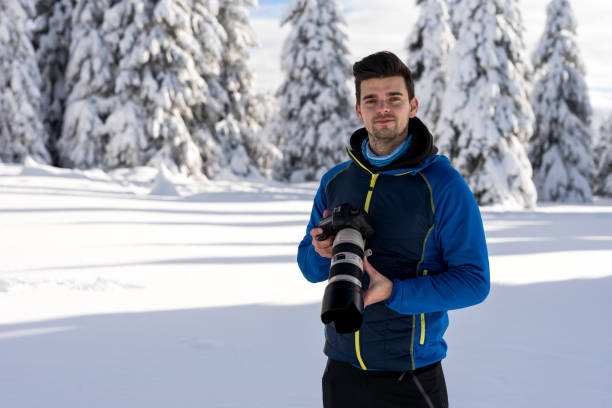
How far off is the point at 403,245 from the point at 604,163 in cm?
3619

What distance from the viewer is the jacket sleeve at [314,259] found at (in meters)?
1.97

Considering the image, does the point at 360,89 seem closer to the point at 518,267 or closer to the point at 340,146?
the point at 518,267

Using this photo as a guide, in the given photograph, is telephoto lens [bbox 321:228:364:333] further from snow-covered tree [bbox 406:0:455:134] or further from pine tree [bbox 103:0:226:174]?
snow-covered tree [bbox 406:0:455:134]

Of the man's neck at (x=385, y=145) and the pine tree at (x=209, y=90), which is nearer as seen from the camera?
the man's neck at (x=385, y=145)

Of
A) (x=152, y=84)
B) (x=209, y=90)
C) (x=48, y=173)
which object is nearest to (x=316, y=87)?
(x=209, y=90)

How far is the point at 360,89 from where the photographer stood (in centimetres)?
188

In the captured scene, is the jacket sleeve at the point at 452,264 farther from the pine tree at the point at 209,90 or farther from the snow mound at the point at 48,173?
the pine tree at the point at 209,90

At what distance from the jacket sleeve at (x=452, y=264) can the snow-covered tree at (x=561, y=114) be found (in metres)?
26.4

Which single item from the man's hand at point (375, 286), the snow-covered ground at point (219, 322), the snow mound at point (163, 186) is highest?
the man's hand at point (375, 286)

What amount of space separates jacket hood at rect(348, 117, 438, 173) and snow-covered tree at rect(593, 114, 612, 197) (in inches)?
1310

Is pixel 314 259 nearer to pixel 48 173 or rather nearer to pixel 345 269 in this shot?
pixel 345 269

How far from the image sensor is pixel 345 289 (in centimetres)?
145

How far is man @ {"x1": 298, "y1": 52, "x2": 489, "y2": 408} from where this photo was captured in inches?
67.7

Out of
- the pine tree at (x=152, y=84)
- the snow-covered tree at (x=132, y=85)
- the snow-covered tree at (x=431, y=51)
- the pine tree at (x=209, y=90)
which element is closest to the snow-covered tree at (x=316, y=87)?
the pine tree at (x=209, y=90)
